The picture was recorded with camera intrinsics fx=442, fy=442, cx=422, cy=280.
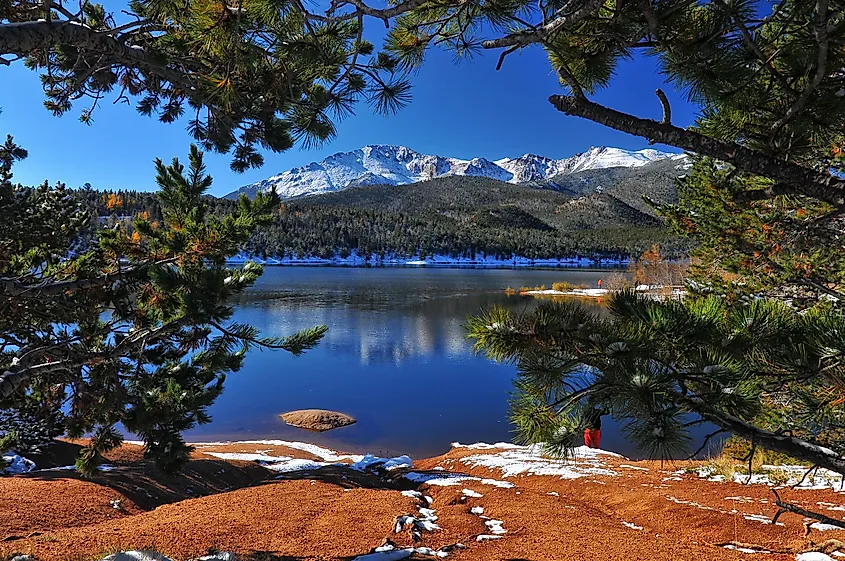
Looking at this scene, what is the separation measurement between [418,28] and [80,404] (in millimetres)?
4212

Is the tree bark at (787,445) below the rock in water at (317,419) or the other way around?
the other way around

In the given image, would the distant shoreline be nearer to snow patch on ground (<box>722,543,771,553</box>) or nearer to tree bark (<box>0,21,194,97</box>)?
snow patch on ground (<box>722,543,771,553</box>)

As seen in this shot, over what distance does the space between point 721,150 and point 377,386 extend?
18.5m

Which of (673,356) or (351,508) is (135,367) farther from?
(673,356)

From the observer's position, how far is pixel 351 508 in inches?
201

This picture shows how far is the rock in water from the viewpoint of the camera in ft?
48.8

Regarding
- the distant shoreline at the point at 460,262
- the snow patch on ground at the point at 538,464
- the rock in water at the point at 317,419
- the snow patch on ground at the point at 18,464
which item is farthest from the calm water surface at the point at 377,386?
the distant shoreline at the point at 460,262

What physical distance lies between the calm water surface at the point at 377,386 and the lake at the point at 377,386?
41mm

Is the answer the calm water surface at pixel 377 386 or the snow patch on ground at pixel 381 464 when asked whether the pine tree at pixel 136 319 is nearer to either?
the calm water surface at pixel 377 386

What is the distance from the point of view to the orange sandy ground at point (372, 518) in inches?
146

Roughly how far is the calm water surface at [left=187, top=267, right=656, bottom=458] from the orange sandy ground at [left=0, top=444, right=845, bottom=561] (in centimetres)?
254

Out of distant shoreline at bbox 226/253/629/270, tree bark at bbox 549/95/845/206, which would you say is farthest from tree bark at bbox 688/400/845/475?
distant shoreline at bbox 226/253/629/270

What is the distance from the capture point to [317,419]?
1508 cm

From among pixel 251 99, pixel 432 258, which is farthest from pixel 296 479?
pixel 432 258
